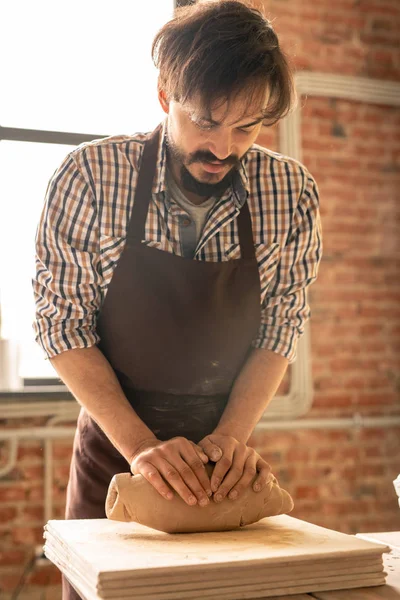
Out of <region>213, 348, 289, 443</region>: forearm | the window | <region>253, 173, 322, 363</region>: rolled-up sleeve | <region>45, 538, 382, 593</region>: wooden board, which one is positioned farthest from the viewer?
the window

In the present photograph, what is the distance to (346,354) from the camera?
3547 millimetres

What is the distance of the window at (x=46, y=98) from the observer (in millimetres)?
3174

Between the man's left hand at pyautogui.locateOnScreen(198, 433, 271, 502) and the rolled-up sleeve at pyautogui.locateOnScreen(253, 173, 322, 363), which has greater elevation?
the rolled-up sleeve at pyautogui.locateOnScreen(253, 173, 322, 363)

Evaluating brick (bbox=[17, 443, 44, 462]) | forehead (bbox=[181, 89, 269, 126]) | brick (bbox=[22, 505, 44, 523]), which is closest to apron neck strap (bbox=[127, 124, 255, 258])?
forehead (bbox=[181, 89, 269, 126])

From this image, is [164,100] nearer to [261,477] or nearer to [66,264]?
[66,264]

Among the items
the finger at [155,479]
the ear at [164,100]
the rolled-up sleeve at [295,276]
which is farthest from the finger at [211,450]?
the ear at [164,100]

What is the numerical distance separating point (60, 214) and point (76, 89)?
1.92m

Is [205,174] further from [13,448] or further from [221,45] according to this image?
[13,448]

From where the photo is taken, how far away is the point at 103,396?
58.3 inches

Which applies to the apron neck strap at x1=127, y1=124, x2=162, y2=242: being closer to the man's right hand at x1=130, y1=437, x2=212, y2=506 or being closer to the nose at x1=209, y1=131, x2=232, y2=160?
the nose at x1=209, y1=131, x2=232, y2=160

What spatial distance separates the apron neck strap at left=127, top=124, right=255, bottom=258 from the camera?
1616mm

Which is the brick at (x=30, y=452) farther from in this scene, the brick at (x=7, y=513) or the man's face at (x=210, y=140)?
the man's face at (x=210, y=140)

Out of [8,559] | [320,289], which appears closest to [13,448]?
[8,559]

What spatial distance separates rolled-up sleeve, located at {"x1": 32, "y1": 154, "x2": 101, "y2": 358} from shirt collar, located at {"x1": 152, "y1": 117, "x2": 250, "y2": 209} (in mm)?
155
